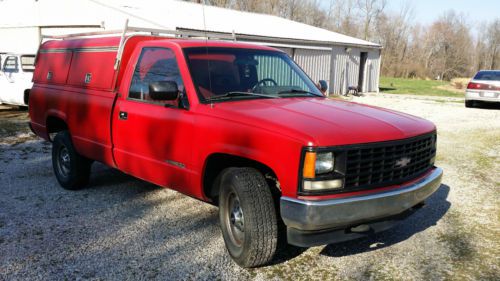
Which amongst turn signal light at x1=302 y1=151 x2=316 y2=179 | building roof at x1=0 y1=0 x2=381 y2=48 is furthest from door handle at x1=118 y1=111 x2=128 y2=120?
building roof at x1=0 y1=0 x2=381 y2=48

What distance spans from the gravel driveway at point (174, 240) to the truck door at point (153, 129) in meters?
0.57

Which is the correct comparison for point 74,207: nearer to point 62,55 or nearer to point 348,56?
point 62,55

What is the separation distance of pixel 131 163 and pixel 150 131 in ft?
1.86

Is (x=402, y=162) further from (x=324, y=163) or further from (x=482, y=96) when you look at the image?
(x=482, y=96)

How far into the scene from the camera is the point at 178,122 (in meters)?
4.28

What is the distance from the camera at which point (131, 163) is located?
4.94 meters

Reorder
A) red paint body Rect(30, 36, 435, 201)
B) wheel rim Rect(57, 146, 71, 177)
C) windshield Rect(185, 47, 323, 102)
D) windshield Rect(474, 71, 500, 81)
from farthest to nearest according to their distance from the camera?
windshield Rect(474, 71, 500, 81) < wheel rim Rect(57, 146, 71, 177) < windshield Rect(185, 47, 323, 102) < red paint body Rect(30, 36, 435, 201)

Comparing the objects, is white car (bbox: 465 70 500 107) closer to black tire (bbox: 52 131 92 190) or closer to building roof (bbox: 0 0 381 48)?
building roof (bbox: 0 0 381 48)

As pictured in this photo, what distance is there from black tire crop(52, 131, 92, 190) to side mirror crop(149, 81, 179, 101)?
7.61 ft

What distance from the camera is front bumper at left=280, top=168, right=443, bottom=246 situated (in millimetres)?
3205

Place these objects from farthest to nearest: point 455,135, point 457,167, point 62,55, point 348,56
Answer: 1. point 348,56
2. point 455,135
3. point 457,167
4. point 62,55

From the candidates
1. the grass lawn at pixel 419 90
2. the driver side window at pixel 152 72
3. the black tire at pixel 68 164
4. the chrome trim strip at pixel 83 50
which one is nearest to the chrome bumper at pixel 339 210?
the driver side window at pixel 152 72

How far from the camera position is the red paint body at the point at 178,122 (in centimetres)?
342

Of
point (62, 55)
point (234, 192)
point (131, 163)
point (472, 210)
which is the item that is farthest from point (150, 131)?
point (472, 210)
